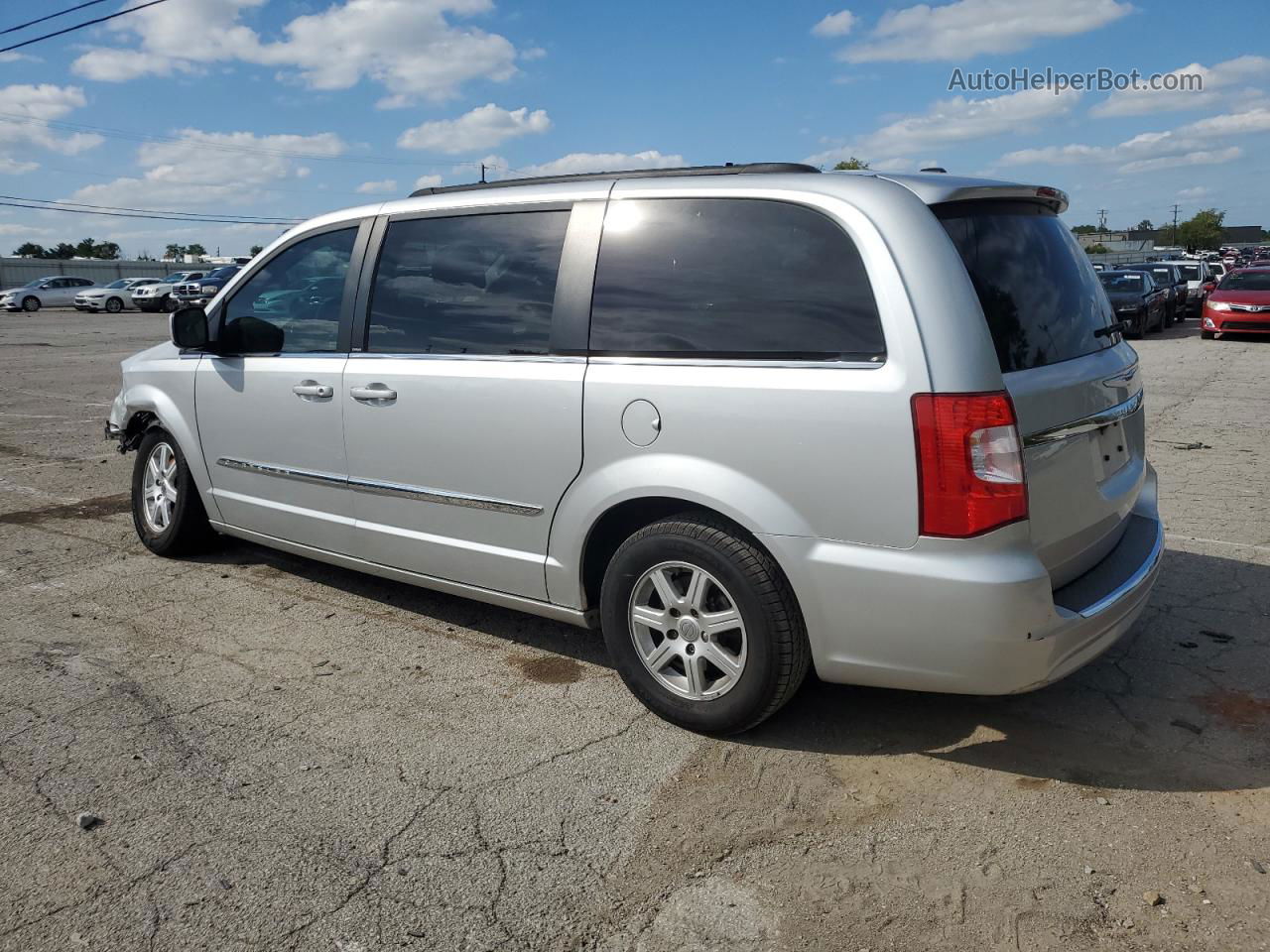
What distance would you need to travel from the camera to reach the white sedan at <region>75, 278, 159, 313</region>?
40.4m

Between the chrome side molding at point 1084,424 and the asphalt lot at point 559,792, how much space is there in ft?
3.53

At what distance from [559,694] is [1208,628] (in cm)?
287

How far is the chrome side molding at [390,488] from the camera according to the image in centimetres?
402

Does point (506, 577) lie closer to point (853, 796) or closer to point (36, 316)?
point (853, 796)

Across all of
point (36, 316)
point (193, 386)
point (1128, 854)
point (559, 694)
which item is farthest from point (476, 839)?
point (36, 316)

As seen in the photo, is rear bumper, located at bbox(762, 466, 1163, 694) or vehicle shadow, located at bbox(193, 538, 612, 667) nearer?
rear bumper, located at bbox(762, 466, 1163, 694)

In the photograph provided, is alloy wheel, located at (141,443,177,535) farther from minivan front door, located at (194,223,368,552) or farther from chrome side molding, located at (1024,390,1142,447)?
chrome side molding, located at (1024,390,1142,447)

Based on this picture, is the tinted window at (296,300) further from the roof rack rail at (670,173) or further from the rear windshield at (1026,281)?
the rear windshield at (1026,281)

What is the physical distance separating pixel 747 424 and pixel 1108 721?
1753 millimetres

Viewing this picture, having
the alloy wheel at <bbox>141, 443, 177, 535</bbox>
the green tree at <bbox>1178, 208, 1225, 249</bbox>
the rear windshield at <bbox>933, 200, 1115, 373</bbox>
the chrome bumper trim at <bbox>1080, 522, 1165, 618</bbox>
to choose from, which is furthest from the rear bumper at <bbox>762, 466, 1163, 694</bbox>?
the green tree at <bbox>1178, 208, 1225, 249</bbox>

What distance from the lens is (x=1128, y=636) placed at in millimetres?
4500

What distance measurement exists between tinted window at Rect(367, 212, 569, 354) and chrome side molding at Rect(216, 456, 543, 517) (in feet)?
1.89

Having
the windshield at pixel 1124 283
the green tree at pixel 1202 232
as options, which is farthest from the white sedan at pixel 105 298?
the green tree at pixel 1202 232

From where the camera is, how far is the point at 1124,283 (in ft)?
77.6
